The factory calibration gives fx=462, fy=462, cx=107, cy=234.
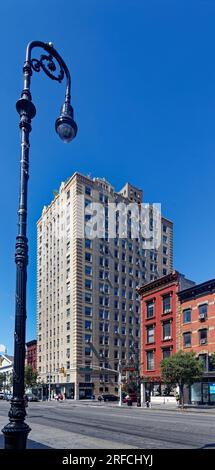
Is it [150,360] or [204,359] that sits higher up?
[204,359]

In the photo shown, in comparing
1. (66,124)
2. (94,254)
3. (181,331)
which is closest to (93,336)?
(94,254)

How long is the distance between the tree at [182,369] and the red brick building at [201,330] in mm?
3699

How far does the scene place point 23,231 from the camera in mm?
8820

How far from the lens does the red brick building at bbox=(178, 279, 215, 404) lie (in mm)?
49281

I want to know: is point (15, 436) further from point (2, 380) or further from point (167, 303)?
point (2, 380)

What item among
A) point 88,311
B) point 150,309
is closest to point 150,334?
point 150,309

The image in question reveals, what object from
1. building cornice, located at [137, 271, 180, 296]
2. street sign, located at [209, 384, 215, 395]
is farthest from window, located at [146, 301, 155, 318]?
street sign, located at [209, 384, 215, 395]

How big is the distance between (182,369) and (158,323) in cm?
1613

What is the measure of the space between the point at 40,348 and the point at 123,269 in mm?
27678

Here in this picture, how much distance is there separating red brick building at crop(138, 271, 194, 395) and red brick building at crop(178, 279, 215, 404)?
2.04 meters

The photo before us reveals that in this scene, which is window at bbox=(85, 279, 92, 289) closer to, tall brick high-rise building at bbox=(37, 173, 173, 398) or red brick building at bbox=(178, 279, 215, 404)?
tall brick high-rise building at bbox=(37, 173, 173, 398)

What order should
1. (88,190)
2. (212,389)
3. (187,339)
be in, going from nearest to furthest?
(212,389) < (187,339) < (88,190)

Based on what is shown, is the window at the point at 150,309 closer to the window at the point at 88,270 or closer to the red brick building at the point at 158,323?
the red brick building at the point at 158,323

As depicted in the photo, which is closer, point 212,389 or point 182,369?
point 182,369
